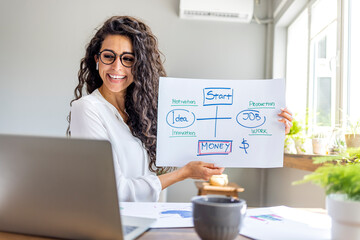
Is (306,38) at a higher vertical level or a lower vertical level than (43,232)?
higher

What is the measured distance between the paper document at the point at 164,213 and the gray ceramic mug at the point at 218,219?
9.1 inches

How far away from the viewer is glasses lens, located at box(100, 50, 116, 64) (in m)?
1.57

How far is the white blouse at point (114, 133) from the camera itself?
1401mm

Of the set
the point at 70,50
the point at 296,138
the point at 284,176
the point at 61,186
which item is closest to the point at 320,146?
the point at 296,138

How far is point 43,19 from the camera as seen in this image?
12.9 feet

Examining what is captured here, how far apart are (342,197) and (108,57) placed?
1.17m

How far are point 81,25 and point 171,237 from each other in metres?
3.61

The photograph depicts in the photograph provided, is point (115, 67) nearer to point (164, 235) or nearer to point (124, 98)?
point (124, 98)

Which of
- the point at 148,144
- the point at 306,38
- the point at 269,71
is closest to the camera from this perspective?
the point at 148,144

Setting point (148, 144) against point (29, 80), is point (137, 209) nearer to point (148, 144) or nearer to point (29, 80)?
point (148, 144)

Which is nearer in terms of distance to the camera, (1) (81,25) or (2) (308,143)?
(2) (308,143)

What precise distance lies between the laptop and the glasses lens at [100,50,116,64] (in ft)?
3.11

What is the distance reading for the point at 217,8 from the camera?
3703 millimetres

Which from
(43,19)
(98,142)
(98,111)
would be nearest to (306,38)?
(98,111)
